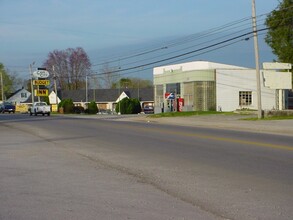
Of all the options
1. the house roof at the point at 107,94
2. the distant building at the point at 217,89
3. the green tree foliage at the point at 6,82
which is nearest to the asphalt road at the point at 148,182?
the distant building at the point at 217,89

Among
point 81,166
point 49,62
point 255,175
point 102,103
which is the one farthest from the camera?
point 49,62

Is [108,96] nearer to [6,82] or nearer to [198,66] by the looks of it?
[198,66]

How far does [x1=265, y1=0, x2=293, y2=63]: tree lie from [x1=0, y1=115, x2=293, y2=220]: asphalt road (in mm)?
35508

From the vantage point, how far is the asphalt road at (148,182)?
752cm

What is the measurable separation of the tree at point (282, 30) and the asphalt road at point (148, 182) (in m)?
35.5

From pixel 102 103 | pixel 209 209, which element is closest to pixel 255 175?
pixel 209 209

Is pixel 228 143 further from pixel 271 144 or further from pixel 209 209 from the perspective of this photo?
pixel 209 209

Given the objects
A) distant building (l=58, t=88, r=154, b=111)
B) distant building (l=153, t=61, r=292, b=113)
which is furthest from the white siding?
distant building (l=58, t=88, r=154, b=111)

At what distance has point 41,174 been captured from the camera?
444 inches

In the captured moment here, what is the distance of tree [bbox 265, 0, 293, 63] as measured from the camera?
5053cm

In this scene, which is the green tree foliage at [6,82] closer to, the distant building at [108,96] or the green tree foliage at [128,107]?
the distant building at [108,96]

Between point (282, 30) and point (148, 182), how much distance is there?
43836mm

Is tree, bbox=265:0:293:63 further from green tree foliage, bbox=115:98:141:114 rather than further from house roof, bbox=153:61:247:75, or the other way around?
green tree foliage, bbox=115:98:141:114

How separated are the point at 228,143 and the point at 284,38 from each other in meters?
35.2
